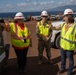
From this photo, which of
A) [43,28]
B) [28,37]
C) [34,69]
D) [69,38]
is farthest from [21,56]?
[69,38]

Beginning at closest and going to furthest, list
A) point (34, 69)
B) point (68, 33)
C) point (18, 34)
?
point (68, 33) → point (18, 34) → point (34, 69)

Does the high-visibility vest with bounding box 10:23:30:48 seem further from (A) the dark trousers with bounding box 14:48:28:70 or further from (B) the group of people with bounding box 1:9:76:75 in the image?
(A) the dark trousers with bounding box 14:48:28:70

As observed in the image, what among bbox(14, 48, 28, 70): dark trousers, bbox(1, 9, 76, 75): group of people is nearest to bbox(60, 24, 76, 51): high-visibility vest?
bbox(1, 9, 76, 75): group of people

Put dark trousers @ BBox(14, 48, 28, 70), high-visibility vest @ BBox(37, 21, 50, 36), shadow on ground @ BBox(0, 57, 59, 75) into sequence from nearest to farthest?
dark trousers @ BBox(14, 48, 28, 70), shadow on ground @ BBox(0, 57, 59, 75), high-visibility vest @ BBox(37, 21, 50, 36)

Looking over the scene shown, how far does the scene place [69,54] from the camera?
7324 mm

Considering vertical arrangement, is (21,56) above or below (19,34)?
below

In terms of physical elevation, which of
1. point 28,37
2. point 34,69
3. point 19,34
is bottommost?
point 34,69

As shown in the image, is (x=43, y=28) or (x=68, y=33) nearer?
(x=68, y=33)

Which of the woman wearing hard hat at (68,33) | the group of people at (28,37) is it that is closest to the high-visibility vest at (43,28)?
the group of people at (28,37)

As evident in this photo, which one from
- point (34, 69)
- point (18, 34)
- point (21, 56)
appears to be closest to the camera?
point (18, 34)

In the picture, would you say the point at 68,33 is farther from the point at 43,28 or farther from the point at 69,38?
the point at 43,28

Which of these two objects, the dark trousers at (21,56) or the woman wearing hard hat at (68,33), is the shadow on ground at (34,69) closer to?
the dark trousers at (21,56)

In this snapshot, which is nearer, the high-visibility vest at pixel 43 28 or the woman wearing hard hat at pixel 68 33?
the woman wearing hard hat at pixel 68 33

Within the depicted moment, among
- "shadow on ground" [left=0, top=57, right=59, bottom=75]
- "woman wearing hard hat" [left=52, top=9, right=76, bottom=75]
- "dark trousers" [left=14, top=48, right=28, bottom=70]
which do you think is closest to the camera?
"woman wearing hard hat" [left=52, top=9, right=76, bottom=75]
